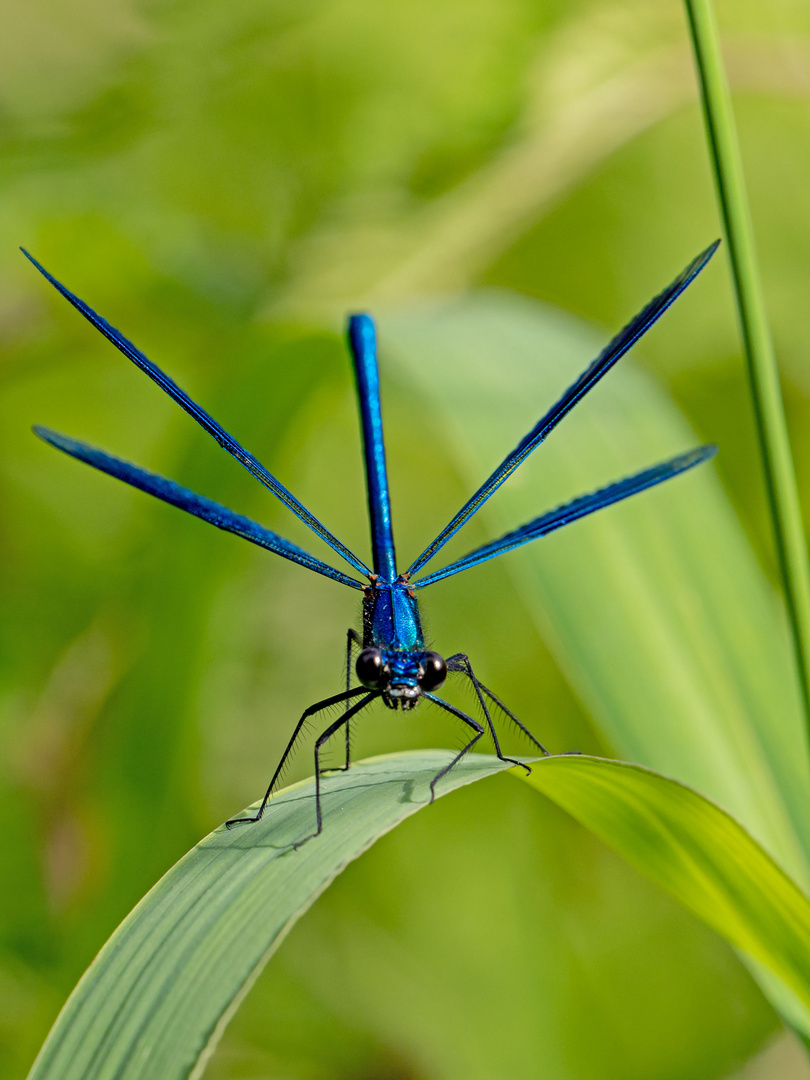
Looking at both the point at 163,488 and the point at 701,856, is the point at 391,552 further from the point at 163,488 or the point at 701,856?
the point at 701,856

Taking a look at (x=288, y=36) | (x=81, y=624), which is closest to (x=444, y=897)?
(x=81, y=624)

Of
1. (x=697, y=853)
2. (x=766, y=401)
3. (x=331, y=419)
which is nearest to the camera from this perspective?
(x=697, y=853)

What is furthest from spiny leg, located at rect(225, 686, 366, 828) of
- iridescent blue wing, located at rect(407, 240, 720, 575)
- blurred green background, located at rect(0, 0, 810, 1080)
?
blurred green background, located at rect(0, 0, 810, 1080)

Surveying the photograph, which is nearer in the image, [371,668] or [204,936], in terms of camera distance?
[204,936]

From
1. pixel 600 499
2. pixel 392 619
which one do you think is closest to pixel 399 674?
pixel 392 619

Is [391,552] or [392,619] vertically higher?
[391,552]
